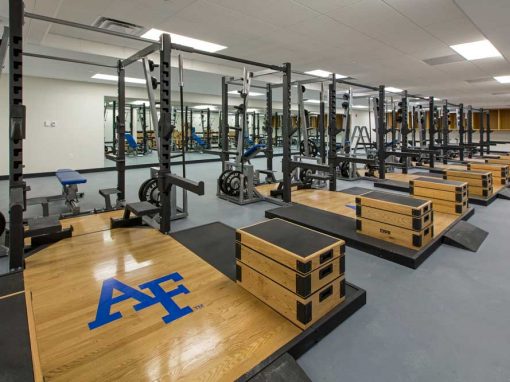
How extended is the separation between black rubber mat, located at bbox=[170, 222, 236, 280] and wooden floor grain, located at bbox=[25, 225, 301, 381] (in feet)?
0.37

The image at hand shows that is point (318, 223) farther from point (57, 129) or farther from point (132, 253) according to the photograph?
point (57, 129)

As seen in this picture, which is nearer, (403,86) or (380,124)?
(380,124)

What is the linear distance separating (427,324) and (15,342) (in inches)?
90.1

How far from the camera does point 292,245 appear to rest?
6.73ft

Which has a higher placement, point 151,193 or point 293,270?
point 151,193

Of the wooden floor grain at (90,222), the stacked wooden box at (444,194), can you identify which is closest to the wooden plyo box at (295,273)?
the wooden floor grain at (90,222)

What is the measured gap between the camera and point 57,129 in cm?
835

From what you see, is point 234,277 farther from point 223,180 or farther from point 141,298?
point 223,180

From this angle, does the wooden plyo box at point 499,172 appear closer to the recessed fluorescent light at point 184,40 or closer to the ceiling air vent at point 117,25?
the recessed fluorescent light at point 184,40

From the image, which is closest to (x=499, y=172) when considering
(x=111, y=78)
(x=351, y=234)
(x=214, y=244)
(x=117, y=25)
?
(x=351, y=234)

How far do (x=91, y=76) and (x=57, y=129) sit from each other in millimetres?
1769

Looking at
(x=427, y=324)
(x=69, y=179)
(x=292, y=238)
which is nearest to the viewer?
(x=427, y=324)

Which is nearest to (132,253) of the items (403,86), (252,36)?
(252,36)

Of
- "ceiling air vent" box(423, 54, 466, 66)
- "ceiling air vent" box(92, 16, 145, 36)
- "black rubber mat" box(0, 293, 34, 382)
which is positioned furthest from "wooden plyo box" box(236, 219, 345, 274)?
"ceiling air vent" box(423, 54, 466, 66)
